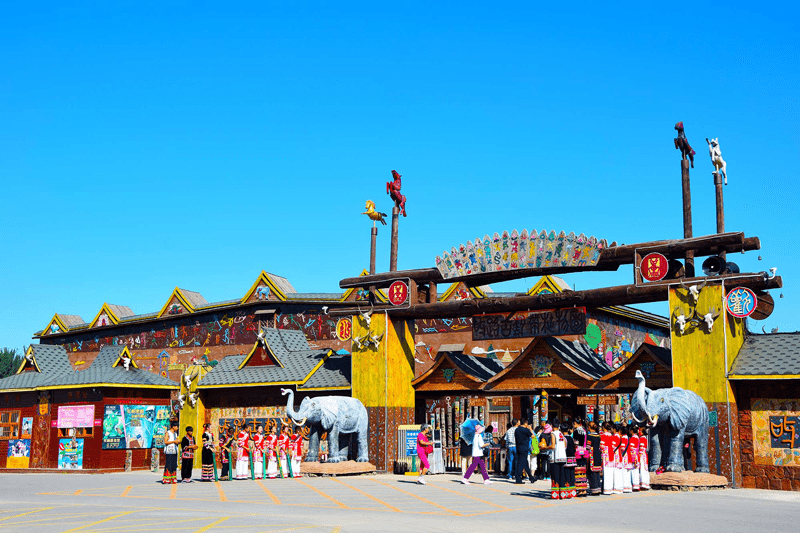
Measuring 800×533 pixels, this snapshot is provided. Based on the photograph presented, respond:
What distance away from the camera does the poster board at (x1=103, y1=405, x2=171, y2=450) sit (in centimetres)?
2770

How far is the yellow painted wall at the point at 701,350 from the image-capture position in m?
19.3

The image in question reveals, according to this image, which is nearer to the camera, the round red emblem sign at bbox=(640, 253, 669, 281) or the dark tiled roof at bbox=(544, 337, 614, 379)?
the round red emblem sign at bbox=(640, 253, 669, 281)

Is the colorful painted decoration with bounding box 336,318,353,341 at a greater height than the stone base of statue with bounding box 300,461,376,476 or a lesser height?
greater

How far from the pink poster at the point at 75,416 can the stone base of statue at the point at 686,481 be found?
19.0 meters

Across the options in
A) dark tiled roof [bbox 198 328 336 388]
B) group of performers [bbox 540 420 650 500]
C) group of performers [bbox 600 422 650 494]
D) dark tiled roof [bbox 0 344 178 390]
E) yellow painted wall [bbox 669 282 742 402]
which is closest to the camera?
group of performers [bbox 540 420 650 500]

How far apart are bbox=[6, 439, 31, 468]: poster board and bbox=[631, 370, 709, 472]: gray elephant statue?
22271 millimetres

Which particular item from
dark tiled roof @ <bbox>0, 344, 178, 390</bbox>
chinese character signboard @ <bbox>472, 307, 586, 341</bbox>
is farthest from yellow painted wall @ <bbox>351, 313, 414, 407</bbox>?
dark tiled roof @ <bbox>0, 344, 178, 390</bbox>

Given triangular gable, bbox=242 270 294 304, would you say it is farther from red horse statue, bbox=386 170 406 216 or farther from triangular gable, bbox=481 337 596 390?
triangular gable, bbox=481 337 596 390

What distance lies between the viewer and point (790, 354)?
1914 centimetres

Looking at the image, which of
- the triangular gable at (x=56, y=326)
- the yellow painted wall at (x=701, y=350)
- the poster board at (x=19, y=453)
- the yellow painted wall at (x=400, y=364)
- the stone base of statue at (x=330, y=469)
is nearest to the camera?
the yellow painted wall at (x=701, y=350)

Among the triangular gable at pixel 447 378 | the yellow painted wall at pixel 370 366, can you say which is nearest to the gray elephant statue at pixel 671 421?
the triangular gable at pixel 447 378

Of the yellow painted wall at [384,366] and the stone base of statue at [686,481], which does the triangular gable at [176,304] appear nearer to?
the yellow painted wall at [384,366]

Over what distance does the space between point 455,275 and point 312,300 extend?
19.4 metres

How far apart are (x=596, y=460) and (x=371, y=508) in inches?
200
